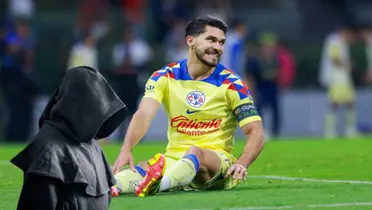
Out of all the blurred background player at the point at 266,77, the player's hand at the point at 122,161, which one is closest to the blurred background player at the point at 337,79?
the blurred background player at the point at 266,77

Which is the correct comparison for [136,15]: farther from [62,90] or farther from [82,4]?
[62,90]

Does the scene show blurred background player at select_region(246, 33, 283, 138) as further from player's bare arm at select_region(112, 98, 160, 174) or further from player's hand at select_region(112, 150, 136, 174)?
player's hand at select_region(112, 150, 136, 174)

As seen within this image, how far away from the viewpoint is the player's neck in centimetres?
1133

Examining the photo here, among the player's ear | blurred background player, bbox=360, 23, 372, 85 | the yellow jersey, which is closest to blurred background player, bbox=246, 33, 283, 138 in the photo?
blurred background player, bbox=360, 23, 372, 85

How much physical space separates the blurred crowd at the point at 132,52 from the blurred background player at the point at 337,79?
44.5 inches

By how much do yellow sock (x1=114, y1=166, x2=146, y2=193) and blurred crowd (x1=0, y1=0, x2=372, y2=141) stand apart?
1294cm

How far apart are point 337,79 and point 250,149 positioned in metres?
15.8

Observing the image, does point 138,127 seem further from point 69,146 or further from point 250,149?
point 69,146

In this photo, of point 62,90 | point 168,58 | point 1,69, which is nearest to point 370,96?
point 168,58

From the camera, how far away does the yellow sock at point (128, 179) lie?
35.1ft

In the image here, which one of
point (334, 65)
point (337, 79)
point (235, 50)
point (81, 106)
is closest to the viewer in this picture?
point (81, 106)

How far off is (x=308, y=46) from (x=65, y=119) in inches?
878

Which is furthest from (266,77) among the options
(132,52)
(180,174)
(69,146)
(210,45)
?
(69,146)

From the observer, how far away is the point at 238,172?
34.2ft
